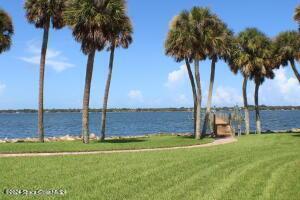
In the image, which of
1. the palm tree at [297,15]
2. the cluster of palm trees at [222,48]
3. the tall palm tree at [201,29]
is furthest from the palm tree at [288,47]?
the tall palm tree at [201,29]

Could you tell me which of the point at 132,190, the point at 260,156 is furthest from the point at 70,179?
the point at 260,156

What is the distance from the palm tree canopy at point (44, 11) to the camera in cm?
3572

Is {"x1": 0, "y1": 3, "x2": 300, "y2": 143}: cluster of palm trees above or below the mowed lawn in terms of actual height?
above

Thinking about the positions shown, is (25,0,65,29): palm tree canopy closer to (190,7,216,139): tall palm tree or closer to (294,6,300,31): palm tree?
(190,7,216,139): tall palm tree

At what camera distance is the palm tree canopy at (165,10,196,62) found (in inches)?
1447

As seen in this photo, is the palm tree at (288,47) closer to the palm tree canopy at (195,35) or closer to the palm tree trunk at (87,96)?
the palm tree canopy at (195,35)

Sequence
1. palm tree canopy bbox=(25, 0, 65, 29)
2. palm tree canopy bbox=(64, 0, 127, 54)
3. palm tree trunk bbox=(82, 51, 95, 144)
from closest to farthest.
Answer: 1. palm tree canopy bbox=(64, 0, 127, 54)
2. palm tree trunk bbox=(82, 51, 95, 144)
3. palm tree canopy bbox=(25, 0, 65, 29)

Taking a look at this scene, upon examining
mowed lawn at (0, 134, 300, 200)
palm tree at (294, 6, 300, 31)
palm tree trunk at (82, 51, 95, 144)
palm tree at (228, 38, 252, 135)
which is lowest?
mowed lawn at (0, 134, 300, 200)

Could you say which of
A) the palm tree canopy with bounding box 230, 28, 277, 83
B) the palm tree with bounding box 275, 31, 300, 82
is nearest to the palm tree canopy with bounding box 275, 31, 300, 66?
the palm tree with bounding box 275, 31, 300, 82

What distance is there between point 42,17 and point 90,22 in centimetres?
708

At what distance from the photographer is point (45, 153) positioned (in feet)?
82.1

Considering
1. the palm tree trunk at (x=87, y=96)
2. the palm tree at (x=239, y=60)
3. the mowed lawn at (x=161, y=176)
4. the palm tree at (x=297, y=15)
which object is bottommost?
the mowed lawn at (x=161, y=176)

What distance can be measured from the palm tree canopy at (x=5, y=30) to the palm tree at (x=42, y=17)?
1.54 meters

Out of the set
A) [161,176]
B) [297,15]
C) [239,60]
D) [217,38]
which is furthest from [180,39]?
[161,176]
